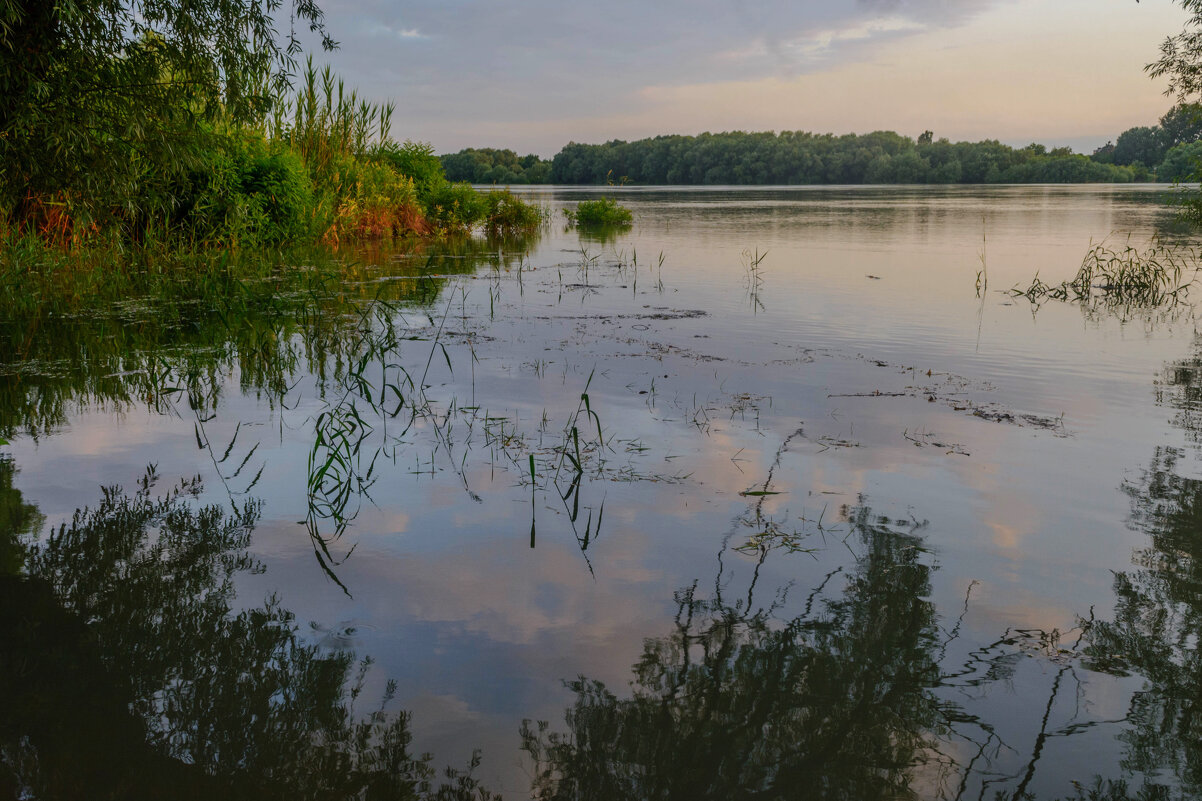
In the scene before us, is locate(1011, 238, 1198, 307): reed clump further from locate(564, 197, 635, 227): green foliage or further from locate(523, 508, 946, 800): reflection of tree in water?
locate(564, 197, 635, 227): green foliage

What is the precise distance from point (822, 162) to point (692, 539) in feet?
332

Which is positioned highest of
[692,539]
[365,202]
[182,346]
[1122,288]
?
[365,202]

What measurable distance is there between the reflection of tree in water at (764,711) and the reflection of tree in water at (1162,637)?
0.64 meters

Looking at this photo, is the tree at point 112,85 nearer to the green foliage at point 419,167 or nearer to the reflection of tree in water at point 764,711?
the reflection of tree in water at point 764,711

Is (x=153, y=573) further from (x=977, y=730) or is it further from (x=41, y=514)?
(x=977, y=730)

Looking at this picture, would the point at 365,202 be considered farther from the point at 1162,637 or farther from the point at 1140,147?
the point at 1140,147

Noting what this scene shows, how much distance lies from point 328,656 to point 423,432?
2954 millimetres

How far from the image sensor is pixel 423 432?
595 cm

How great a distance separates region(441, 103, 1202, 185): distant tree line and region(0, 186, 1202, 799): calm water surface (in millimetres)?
84548

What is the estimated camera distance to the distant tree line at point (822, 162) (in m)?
A: 91.6

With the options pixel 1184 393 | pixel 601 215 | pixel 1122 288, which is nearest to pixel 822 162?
pixel 601 215

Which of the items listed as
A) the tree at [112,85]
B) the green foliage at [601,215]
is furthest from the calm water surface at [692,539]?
the green foliage at [601,215]

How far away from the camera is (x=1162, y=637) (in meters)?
3.32

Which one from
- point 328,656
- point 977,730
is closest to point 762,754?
point 977,730
